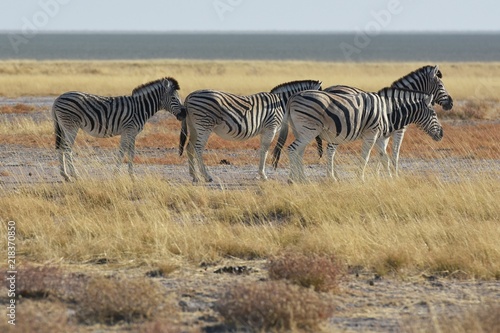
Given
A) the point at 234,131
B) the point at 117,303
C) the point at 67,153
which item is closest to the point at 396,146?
the point at 234,131

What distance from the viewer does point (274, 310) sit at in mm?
6410

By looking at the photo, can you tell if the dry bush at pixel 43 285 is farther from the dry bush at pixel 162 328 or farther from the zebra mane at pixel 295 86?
the zebra mane at pixel 295 86

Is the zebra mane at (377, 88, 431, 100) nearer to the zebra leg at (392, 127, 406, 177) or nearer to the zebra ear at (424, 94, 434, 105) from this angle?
the zebra ear at (424, 94, 434, 105)

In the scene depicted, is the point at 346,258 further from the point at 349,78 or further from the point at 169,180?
the point at 349,78

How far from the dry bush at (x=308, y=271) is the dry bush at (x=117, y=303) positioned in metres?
1.31

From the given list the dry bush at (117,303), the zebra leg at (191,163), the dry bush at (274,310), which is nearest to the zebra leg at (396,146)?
the zebra leg at (191,163)

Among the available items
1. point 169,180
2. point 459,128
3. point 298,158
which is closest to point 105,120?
point 169,180

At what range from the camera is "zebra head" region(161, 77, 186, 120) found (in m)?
13.9

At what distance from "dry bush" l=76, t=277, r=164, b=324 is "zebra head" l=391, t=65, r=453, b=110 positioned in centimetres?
Result: 911

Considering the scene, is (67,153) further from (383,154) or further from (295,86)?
(383,154)

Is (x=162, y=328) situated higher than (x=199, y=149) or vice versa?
(x=162, y=328)

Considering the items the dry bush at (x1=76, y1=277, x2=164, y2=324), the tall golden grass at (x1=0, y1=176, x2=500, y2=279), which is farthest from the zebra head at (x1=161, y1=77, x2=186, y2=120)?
the dry bush at (x1=76, y1=277, x2=164, y2=324)

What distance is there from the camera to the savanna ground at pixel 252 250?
659 centimetres

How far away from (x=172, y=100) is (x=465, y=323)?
27.5ft
